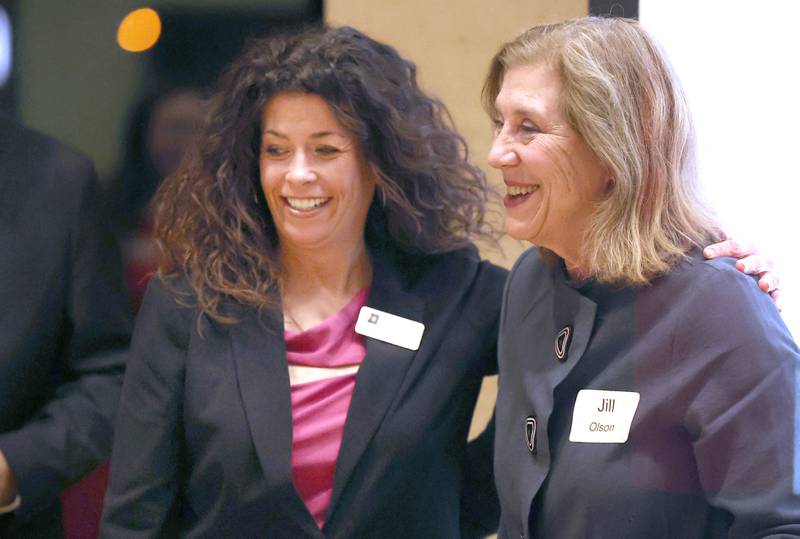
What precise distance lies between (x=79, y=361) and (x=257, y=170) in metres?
0.64

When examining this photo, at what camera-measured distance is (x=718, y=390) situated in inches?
76.2

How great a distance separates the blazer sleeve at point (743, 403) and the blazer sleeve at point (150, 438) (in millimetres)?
1156

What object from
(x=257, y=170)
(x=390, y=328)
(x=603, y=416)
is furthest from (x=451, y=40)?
(x=603, y=416)

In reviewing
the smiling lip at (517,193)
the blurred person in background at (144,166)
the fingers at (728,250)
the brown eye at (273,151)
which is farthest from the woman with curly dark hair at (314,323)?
the fingers at (728,250)

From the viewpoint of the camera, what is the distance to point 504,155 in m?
2.24

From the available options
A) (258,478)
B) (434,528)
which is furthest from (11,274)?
(434,528)

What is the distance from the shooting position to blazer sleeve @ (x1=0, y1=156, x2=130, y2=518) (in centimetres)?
265

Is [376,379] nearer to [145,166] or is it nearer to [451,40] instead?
[145,166]

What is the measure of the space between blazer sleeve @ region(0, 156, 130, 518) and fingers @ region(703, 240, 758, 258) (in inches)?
57.5

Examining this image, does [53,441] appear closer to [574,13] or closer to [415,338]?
[415,338]

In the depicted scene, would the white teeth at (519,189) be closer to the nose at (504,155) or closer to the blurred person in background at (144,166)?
the nose at (504,155)

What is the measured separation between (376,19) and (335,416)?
1641 millimetres

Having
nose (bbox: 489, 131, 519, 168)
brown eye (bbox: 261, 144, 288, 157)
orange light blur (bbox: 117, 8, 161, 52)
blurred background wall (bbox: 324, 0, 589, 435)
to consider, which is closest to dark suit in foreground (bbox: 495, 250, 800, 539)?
nose (bbox: 489, 131, 519, 168)

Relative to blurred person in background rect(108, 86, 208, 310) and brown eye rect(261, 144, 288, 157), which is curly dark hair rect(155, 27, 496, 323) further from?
blurred person in background rect(108, 86, 208, 310)
